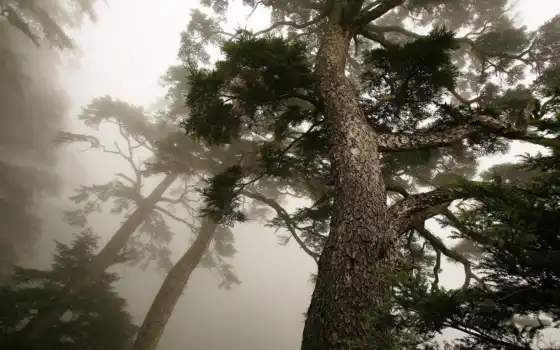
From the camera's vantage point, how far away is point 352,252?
117 inches

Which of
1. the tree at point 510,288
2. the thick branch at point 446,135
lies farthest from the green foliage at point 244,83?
the tree at point 510,288

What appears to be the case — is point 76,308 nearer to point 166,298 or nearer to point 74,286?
point 74,286

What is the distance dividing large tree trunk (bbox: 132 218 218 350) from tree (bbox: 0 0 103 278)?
41.2ft

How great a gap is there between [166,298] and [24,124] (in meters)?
21.4

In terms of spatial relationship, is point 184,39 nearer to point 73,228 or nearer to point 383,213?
point 383,213

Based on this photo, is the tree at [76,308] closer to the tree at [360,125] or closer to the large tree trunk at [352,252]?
the tree at [360,125]

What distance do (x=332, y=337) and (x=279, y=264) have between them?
4422 centimetres

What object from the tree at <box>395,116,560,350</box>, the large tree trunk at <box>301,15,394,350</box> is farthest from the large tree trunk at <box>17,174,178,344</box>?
the tree at <box>395,116,560,350</box>

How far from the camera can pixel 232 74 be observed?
415 cm

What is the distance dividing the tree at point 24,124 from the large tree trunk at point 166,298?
12.6m

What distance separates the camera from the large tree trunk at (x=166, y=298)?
8008mm

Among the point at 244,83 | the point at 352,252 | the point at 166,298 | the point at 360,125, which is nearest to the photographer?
the point at 352,252

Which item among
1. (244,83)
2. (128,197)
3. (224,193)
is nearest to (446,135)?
(244,83)

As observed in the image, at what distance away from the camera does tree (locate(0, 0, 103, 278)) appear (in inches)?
722
